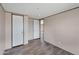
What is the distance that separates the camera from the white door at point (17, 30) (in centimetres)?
444

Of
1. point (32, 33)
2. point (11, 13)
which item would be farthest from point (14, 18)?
point (32, 33)

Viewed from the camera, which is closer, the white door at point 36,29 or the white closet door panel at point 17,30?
the white closet door panel at point 17,30

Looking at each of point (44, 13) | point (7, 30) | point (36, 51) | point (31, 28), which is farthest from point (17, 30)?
point (31, 28)

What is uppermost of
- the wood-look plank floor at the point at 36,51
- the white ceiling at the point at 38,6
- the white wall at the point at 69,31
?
the white ceiling at the point at 38,6

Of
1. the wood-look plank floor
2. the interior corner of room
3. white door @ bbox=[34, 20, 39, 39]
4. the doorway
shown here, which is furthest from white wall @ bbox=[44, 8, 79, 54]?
white door @ bbox=[34, 20, 39, 39]

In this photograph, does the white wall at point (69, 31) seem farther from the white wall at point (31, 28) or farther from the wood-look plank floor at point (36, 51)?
the white wall at point (31, 28)

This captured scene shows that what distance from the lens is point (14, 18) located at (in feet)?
14.5

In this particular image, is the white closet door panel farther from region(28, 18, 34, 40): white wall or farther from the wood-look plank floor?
region(28, 18, 34, 40): white wall

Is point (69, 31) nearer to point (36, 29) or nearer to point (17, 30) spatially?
point (17, 30)

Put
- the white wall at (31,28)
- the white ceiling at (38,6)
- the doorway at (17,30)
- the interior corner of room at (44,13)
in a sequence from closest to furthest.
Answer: the white ceiling at (38,6)
the interior corner of room at (44,13)
the doorway at (17,30)
the white wall at (31,28)

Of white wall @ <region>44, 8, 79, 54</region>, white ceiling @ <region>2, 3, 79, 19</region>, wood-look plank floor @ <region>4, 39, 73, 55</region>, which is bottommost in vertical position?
wood-look plank floor @ <region>4, 39, 73, 55</region>

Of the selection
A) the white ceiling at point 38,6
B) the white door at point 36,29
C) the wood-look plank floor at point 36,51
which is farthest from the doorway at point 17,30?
the white door at point 36,29

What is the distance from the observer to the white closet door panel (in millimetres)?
4441

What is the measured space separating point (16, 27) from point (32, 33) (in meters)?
2.51
